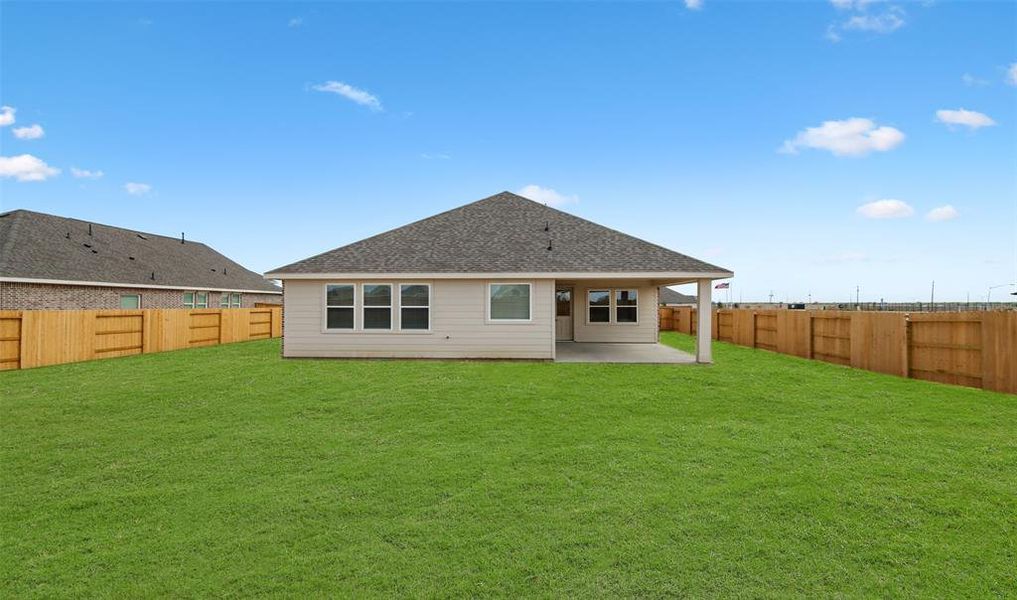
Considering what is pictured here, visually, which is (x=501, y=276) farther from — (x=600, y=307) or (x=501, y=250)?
(x=600, y=307)

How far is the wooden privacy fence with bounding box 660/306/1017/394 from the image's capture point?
9.46m

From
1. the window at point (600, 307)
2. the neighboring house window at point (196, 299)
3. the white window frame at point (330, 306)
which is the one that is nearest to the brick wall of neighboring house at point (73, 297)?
the neighboring house window at point (196, 299)

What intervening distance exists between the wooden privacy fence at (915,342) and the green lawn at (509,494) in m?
1.40

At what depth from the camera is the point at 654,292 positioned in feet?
67.9

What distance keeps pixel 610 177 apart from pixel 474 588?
21.2m

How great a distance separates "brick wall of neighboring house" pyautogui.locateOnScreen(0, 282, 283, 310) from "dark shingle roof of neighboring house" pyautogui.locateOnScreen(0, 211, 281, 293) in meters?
0.47

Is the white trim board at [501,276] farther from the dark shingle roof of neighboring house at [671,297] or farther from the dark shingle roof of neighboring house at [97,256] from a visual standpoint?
the dark shingle roof of neighboring house at [671,297]

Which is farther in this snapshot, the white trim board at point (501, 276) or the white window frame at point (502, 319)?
the white window frame at point (502, 319)

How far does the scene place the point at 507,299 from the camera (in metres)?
14.2

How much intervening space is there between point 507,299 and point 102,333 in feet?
43.3

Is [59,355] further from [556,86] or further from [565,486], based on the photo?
[556,86]

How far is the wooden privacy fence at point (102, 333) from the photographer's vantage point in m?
12.8

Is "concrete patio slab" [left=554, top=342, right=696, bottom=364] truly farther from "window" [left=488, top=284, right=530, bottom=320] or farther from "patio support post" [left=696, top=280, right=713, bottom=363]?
"window" [left=488, top=284, right=530, bottom=320]

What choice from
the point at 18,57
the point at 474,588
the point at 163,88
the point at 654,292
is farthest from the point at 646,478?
the point at 18,57
